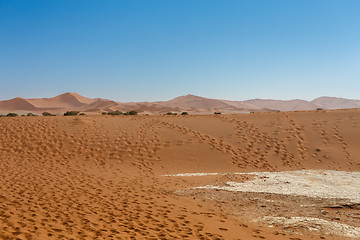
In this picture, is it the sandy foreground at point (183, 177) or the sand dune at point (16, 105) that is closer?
the sandy foreground at point (183, 177)

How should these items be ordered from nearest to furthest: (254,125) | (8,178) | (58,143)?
(8,178), (58,143), (254,125)

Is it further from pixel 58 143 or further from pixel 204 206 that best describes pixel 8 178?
pixel 204 206

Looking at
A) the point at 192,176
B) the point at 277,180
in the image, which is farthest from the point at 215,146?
the point at 277,180

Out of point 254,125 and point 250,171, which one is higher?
point 254,125

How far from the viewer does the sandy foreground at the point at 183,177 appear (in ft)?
22.5

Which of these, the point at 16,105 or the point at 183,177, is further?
the point at 16,105

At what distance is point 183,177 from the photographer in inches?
534

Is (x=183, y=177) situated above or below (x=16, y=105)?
below

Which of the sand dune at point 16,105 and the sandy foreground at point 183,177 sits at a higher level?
the sand dune at point 16,105

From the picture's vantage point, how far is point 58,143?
1822 centimetres

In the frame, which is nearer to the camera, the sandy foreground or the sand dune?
the sandy foreground

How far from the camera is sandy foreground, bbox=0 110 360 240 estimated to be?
6.85 metres

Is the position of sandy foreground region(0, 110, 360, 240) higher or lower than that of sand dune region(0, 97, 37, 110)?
lower

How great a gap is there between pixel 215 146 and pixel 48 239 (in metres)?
14.3
